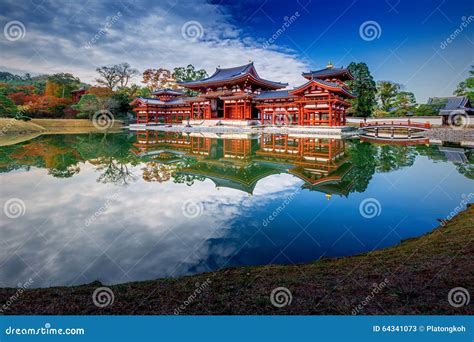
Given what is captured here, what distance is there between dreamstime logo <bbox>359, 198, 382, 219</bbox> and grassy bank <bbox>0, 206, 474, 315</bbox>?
73.4 inches

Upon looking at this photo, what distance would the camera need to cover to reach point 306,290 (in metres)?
2.62

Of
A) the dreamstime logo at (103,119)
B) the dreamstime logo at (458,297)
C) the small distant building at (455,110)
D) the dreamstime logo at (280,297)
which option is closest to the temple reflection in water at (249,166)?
the dreamstime logo at (458,297)

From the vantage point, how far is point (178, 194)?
6.74 meters

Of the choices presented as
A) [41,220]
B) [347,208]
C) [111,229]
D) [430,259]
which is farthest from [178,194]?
[430,259]

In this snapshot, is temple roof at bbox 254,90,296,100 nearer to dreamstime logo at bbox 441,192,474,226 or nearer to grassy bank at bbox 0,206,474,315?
dreamstime logo at bbox 441,192,474,226

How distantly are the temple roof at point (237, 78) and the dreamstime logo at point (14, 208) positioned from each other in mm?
23923

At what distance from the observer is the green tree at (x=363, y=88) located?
1233 inches

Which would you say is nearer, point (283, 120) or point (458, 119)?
point (458, 119)

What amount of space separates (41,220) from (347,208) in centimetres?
614

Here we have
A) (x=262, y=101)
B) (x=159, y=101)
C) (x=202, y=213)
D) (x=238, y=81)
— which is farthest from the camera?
(x=159, y=101)

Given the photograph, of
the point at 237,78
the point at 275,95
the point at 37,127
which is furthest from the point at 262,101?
the point at 37,127

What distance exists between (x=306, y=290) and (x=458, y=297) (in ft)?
4.36

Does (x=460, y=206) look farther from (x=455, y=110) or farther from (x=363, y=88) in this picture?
(x=363, y=88)

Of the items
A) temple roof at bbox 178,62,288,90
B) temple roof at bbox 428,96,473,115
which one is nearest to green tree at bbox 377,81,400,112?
temple roof at bbox 428,96,473,115
